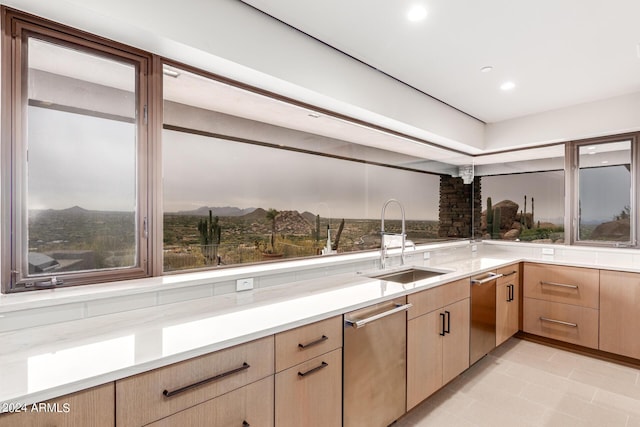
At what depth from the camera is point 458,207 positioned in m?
4.49

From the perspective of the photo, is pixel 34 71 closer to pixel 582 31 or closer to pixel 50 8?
pixel 50 8

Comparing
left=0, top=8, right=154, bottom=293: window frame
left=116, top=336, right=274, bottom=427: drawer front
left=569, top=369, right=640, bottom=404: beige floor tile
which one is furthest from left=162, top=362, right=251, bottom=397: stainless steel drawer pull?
left=569, top=369, right=640, bottom=404: beige floor tile

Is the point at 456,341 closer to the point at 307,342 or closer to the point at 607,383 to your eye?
the point at 607,383

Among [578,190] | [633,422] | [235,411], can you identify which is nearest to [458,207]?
[578,190]

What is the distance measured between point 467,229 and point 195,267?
3.83 m

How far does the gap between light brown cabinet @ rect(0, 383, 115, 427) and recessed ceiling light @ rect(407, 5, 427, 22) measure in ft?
7.29

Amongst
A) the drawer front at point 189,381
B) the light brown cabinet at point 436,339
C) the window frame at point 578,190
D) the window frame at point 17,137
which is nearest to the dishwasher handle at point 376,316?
the light brown cabinet at point 436,339

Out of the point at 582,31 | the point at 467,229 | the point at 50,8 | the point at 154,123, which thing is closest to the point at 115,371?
the point at 154,123

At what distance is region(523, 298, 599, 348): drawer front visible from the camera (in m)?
3.08

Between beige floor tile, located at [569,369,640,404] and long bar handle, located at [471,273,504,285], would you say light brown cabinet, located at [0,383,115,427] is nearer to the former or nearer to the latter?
long bar handle, located at [471,273,504,285]

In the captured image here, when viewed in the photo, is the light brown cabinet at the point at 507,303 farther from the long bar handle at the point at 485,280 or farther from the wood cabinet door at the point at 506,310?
the long bar handle at the point at 485,280

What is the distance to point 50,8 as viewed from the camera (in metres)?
1.34

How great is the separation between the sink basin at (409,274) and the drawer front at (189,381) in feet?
5.13

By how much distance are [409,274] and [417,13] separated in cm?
205
